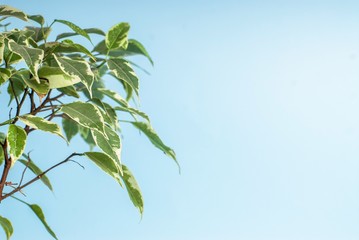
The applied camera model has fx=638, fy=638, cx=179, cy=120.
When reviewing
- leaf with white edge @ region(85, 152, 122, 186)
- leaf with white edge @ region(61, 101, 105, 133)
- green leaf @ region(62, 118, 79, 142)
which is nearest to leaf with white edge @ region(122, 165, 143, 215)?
leaf with white edge @ region(85, 152, 122, 186)

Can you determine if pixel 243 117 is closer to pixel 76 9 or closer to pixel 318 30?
pixel 318 30

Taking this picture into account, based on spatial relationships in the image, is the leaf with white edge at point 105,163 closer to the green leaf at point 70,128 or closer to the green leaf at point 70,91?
the green leaf at point 70,91

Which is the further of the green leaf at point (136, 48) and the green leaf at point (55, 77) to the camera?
the green leaf at point (136, 48)

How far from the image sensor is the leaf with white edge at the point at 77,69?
112 centimetres

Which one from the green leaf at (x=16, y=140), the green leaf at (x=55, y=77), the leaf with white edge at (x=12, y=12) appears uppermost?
the leaf with white edge at (x=12, y=12)

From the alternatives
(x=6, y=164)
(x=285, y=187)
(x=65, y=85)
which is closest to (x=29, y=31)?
(x=65, y=85)

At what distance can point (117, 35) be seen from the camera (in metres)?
1.27

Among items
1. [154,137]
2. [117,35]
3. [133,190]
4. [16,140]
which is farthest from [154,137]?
[16,140]

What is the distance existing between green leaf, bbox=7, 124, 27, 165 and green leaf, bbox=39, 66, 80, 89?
12 centimetres

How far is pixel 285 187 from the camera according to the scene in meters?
2.86

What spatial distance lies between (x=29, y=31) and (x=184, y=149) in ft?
4.81

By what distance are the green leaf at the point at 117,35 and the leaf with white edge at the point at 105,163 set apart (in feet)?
0.73

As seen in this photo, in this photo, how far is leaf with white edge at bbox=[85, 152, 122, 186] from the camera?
1.20 meters

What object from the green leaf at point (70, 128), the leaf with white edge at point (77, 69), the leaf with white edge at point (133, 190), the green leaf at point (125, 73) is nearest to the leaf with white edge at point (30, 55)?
the leaf with white edge at point (77, 69)
